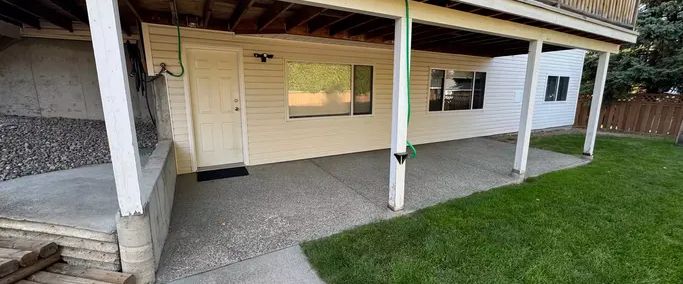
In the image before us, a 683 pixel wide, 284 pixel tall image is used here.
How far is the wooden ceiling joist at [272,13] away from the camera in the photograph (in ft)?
10.9

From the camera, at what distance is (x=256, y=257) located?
2.44 m

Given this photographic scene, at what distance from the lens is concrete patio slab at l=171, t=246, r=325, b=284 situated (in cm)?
216

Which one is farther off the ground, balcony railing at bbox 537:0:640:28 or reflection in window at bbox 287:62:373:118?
balcony railing at bbox 537:0:640:28

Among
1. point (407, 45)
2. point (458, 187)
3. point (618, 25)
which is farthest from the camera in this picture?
point (618, 25)

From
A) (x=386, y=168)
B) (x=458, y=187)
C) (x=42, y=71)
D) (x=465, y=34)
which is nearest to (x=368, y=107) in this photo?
(x=386, y=168)

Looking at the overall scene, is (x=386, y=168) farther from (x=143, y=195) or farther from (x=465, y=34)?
(x=143, y=195)

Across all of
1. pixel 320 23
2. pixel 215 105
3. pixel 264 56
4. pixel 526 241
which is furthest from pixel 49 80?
pixel 526 241

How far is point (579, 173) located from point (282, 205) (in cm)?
482

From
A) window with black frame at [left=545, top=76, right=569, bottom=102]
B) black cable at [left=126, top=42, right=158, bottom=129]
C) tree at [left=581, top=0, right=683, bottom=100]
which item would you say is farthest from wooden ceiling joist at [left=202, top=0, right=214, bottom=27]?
tree at [left=581, top=0, right=683, bottom=100]

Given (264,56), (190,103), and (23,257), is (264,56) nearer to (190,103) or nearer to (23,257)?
(190,103)

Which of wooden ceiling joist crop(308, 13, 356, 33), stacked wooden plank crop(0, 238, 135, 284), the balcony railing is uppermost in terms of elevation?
the balcony railing

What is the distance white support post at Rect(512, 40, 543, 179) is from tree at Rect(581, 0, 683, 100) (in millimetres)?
6479

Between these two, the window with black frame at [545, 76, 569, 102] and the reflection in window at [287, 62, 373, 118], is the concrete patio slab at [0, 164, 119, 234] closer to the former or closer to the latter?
the reflection in window at [287, 62, 373, 118]

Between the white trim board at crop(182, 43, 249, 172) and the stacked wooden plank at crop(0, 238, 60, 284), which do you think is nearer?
the stacked wooden plank at crop(0, 238, 60, 284)
